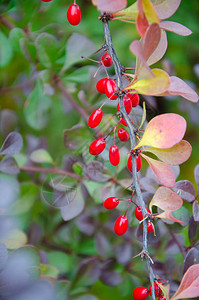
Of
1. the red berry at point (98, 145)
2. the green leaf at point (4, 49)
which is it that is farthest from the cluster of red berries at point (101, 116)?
the green leaf at point (4, 49)

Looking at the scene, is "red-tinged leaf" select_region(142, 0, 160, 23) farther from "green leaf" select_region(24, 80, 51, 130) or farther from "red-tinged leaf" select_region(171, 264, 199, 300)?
"green leaf" select_region(24, 80, 51, 130)

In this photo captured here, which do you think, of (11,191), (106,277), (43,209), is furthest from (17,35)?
(106,277)

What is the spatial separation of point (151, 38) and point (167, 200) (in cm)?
21

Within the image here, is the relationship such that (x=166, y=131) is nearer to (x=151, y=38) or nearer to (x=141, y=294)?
(x=151, y=38)

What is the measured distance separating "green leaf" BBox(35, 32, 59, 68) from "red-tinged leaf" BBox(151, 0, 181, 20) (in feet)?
1.18

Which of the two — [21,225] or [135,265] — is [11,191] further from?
[135,265]

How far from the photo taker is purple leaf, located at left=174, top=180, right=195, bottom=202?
1.83 feet

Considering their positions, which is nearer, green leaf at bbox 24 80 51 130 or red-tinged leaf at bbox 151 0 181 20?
red-tinged leaf at bbox 151 0 181 20

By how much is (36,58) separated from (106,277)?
1.83 ft

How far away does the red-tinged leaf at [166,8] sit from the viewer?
1.39ft

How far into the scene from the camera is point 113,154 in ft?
1.56

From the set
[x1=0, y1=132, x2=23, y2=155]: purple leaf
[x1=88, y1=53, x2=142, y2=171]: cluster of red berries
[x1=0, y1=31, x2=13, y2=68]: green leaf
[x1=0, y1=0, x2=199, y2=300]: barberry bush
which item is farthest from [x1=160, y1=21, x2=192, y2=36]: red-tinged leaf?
[x1=0, y1=31, x2=13, y2=68]: green leaf

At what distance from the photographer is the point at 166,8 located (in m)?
0.43

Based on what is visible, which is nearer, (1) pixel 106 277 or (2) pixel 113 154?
(2) pixel 113 154
